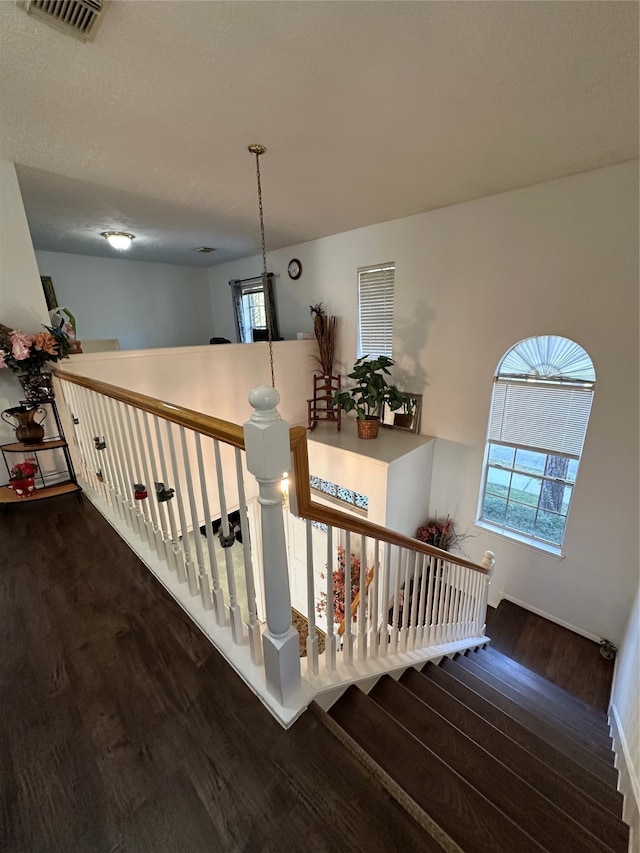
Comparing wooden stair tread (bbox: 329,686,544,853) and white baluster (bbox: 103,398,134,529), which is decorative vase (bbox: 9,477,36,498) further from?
wooden stair tread (bbox: 329,686,544,853)

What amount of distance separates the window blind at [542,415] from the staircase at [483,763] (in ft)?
6.89

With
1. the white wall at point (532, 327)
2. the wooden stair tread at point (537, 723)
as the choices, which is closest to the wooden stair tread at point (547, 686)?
the wooden stair tread at point (537, 723)

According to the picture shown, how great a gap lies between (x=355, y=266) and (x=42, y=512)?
3.92m

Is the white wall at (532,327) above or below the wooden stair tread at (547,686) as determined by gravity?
above

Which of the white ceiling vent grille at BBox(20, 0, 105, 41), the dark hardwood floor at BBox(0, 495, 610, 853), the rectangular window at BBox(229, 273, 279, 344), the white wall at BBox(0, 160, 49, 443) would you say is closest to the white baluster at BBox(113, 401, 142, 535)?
the dark hardwood floor at BBox(0, 495, 610, 853)

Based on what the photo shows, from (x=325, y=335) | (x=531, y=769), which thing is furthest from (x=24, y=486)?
(x=325, y=335)

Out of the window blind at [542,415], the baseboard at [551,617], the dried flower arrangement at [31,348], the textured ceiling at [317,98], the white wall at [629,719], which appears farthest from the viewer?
the baseboard at [551,617]

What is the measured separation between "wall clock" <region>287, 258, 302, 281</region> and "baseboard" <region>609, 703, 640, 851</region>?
5.27 metres

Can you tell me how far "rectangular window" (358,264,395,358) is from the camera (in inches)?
153

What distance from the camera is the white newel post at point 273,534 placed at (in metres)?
0.82

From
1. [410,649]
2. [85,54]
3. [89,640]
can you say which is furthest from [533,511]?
[85,54]

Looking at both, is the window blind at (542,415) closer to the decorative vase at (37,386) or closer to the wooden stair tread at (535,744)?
the wooden stair tread at (535,744)

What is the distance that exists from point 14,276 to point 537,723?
456 centimetres

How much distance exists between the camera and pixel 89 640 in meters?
1.32
